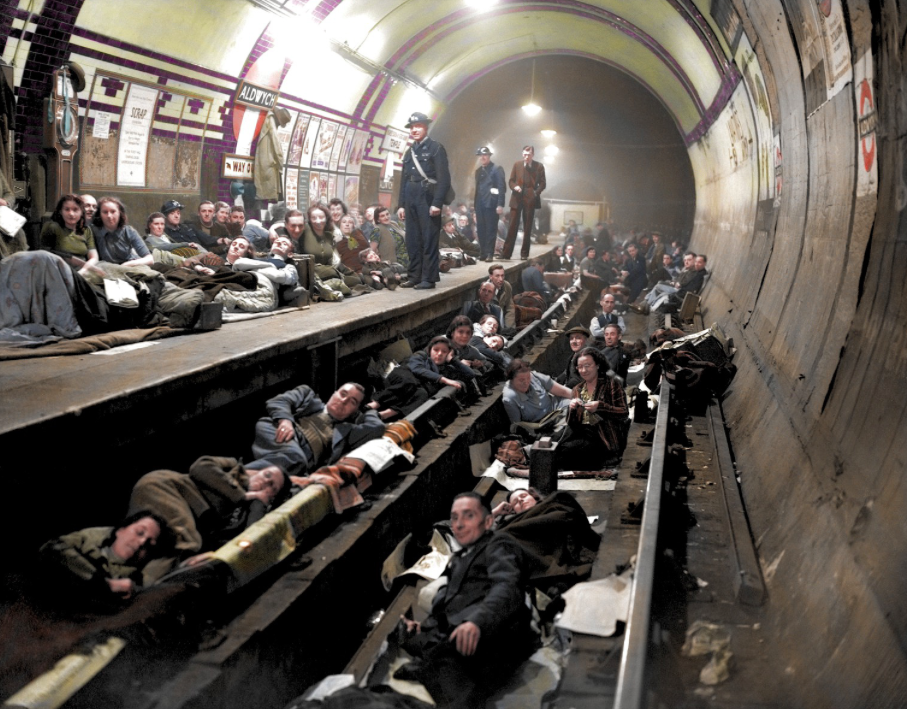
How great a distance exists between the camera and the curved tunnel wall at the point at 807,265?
12.0 ft

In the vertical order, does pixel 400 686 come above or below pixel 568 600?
below

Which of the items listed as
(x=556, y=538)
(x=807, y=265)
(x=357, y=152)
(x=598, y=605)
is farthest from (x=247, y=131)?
(x=598, y=605)

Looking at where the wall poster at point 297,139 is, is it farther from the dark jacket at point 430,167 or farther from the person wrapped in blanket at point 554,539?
the person wrapped in blanket at point 554,539

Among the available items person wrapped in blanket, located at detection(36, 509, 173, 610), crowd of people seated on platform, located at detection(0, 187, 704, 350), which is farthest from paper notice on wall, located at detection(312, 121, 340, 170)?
person wrapped in blanket, located at detection(36, 509, 173, 610)

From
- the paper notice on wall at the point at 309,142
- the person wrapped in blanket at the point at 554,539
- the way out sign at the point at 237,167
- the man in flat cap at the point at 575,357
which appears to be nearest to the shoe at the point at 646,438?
the man in flat cap at the point at 575,357

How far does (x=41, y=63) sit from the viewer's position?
9.46 metres

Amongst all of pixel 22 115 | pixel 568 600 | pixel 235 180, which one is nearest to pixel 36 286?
pixel 22 115

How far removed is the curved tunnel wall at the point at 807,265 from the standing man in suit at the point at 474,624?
1.25 m

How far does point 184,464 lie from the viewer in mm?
6742

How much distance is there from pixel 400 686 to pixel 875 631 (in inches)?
90.9

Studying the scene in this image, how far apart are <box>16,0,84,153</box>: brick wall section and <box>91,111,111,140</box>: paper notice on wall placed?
986mm

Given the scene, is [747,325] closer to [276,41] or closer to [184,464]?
[184,464]

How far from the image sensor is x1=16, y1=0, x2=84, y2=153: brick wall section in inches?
364

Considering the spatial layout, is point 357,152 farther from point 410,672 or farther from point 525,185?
point 410,672
